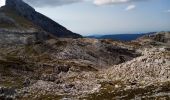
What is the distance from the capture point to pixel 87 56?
18075 centimetres

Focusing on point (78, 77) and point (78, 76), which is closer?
point (78, 77)

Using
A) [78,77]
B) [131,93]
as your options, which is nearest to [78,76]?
[78,77]

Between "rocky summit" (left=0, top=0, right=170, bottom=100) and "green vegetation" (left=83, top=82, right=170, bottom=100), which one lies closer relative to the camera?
"green vegetation" (left=83, top=82, right=170, bottom=100)

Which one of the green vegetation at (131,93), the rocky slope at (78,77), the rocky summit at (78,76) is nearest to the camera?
A: the green vegetation at (131,93)

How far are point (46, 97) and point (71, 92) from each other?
599cm

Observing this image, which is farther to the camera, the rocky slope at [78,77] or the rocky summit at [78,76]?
the rocky slope at [78,77]

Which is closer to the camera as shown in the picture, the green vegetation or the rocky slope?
the green vegetation

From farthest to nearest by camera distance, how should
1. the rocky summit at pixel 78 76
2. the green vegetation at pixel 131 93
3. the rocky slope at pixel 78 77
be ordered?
the rocky slope at pixel 78 77, the rocky summit at pixel 78 76, the green vegetation at pixel 131 93

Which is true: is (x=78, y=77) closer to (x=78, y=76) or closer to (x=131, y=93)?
(x=78, y=76)

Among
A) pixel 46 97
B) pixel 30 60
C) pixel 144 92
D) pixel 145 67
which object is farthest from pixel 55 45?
pixel 144 92

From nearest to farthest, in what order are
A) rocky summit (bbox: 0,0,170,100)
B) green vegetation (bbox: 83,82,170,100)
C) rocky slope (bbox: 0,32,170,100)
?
green vegetation (bbox: 83,82,170,100) → rocky summit (bbox: 0,0,170,100) → rocky slope (bbox: 0,32,170,100)

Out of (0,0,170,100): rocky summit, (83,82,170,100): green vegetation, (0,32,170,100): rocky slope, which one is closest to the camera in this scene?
(83,82,170,100): green vegetation

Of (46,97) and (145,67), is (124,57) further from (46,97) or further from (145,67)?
(46,97)

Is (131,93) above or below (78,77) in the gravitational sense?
above
